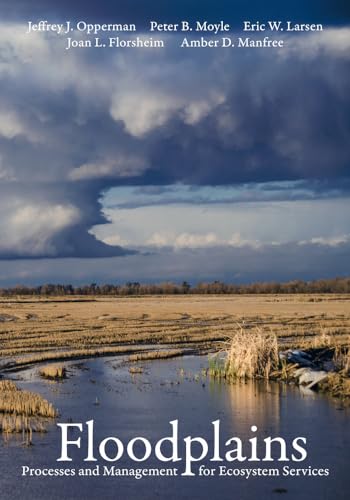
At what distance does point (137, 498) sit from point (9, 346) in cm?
2665

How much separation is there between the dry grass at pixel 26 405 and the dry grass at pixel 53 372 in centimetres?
561

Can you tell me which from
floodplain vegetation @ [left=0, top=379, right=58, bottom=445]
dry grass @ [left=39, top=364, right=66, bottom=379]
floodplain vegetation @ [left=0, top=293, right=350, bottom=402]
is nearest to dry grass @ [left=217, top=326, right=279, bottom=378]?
floodplain vegetation @ [left=0, top=293, right=350, bottom=402]

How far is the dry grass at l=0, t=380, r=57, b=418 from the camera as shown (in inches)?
869

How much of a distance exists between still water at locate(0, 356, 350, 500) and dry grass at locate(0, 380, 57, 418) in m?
0.49

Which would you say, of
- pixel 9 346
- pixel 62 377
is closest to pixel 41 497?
pixel 62 377

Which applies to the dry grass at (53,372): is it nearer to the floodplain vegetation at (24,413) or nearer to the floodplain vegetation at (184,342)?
the floodplain vegetation at (184,342)

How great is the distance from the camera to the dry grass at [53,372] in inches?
1196

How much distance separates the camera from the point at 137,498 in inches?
597

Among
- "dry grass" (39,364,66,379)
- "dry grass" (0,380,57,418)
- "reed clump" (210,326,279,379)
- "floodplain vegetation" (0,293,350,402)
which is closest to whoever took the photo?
"dry grass" (0,380,57,418)

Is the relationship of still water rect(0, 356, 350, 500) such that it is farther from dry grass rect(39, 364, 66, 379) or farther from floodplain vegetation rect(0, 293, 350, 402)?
floodplain vegetation rect(0, 293, 350, 402)

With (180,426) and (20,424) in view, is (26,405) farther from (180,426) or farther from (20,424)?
(180,426)

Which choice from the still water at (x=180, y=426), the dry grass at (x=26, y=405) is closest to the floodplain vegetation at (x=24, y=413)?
the dry grass at (x=26, y=405)

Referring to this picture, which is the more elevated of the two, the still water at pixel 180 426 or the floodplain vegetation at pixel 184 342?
the floodplain vegetation at pixel 184 342

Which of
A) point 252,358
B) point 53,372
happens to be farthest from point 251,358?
point 53,372
